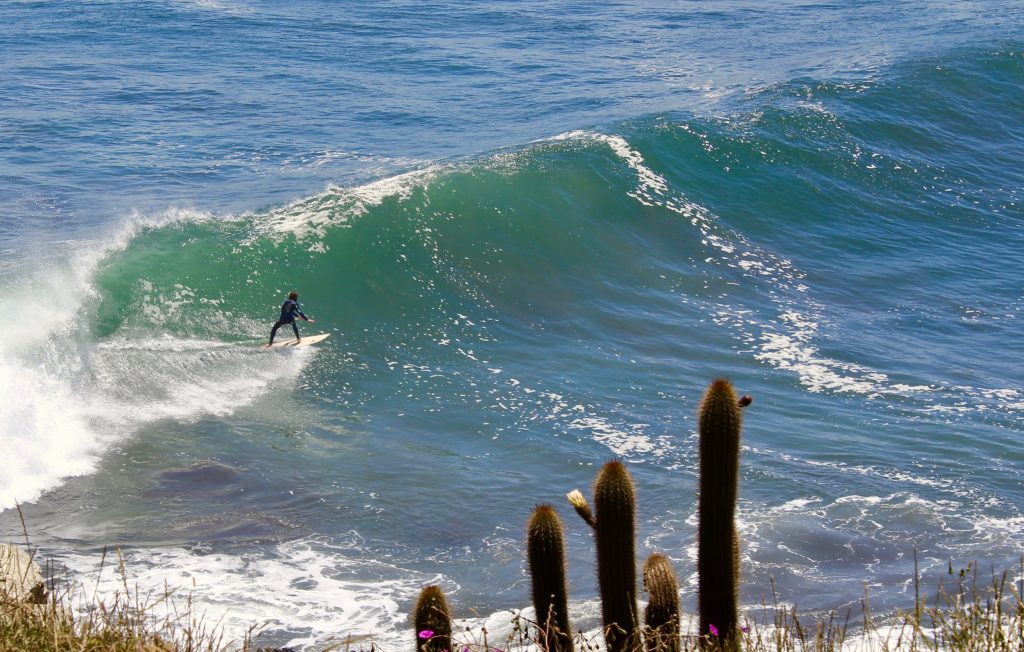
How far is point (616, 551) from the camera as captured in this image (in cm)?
521

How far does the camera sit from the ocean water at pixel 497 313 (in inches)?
453

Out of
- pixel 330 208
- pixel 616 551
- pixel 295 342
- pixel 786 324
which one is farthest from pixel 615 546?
pixel 330 208

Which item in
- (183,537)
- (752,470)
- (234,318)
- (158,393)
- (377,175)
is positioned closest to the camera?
(183,537)

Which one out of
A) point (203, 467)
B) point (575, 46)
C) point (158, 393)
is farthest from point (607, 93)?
point (203, 467)

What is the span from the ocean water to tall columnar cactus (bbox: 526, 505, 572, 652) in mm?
4179

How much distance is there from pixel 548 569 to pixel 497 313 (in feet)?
45.7

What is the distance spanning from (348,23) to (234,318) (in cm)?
2817

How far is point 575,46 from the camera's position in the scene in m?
39.9

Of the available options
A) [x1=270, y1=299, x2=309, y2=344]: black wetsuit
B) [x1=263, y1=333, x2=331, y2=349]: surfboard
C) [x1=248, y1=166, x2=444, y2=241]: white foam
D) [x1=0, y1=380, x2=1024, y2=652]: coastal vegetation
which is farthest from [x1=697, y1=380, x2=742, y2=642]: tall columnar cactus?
[x1=248, y1=166, x2=444, y2=241]: white foam

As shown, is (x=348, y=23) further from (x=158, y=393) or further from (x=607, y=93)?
(x=158, y=393)

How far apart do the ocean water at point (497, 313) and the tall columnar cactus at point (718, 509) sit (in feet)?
13.4

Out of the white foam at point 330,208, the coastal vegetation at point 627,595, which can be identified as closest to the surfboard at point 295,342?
the white foam at point 330,208

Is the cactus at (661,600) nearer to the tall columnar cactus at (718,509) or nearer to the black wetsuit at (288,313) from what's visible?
the tall columnar cactus at (718,509)

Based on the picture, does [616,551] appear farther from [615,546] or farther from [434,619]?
[434,619]
